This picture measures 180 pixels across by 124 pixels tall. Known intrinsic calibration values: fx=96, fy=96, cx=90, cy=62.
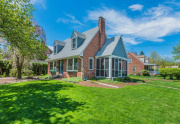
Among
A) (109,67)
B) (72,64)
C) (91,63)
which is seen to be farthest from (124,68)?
(72,64)

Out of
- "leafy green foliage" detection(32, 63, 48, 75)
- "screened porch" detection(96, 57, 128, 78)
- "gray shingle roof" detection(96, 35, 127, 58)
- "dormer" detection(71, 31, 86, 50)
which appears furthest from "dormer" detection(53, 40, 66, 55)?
"screened porch" detection(96, 57, 128, 78)

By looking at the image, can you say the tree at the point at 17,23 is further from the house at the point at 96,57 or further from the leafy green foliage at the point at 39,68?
the leafy green foliage at the point at 39,68

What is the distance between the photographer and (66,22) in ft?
58.9

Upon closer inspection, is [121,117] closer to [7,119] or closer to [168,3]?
[7,119]

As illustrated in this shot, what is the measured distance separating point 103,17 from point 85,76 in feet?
30.7

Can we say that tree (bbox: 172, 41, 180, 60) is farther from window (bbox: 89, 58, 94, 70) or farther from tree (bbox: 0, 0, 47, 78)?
tree (bbox: 0, 0, 47, 78)

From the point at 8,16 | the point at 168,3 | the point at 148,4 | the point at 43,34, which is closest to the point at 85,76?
the point at 8,16

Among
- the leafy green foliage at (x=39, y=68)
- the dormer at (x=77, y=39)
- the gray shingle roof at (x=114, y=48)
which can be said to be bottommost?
the leafy green foliage at (x=39, y=68)

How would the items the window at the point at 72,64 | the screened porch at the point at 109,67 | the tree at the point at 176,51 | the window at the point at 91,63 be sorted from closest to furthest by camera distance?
the screened porch at the point at 109,67
the window at the point at 72,64
the window at the point at 91,63
the tree at the point at 176,51

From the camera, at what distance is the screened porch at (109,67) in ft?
40.1

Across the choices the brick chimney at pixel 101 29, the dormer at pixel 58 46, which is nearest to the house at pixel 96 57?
the brick chimney at pixel 101 29

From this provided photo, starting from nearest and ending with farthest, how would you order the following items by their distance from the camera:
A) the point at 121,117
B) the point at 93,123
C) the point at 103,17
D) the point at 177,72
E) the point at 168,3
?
the point at 93,123 < the point at 121,117 < the point at 168,3 < the point at 103,17 < the point at 177,72

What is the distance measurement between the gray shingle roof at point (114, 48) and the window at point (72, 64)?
11.1 ft

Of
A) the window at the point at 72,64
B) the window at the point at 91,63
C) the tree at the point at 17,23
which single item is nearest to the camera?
the tree at the point at 17,23
